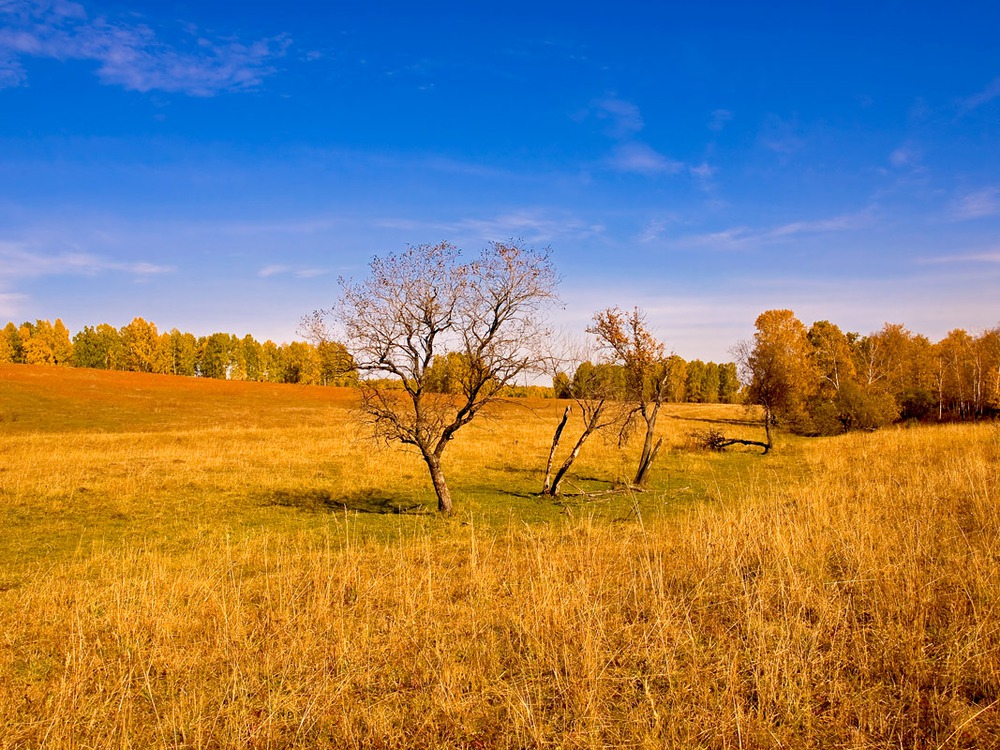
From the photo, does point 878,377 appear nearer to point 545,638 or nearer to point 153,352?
point 545,638

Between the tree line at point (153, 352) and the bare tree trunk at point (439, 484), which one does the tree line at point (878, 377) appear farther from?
the tree line at point (153, 352)

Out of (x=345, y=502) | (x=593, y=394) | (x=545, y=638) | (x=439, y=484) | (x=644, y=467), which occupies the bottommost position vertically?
(x=345, y=502)

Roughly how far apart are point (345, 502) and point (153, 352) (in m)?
125

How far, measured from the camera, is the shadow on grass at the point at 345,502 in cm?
1789

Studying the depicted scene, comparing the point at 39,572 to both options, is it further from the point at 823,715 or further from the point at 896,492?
the point at 896,492

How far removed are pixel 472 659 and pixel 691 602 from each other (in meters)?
2.48

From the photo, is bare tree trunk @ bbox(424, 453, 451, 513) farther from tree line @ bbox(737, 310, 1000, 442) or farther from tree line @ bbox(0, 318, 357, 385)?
tree line @ bbox(0, 318, 357, 385)

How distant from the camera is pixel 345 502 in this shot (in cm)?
1903

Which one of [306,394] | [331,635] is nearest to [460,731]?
[331,635]

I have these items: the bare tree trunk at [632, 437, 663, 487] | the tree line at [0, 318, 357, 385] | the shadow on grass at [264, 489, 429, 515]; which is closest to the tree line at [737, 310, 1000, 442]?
the bare tree trunk at [632, 437, 663, 487]

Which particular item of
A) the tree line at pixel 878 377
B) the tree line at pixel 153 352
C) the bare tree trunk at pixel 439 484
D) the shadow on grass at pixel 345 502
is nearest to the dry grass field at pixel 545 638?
the bare tree trunk at pixel 439 484

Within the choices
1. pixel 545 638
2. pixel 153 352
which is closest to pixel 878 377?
pixel 545 638

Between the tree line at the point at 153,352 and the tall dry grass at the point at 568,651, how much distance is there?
109473 millimetres

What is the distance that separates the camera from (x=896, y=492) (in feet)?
35.9
